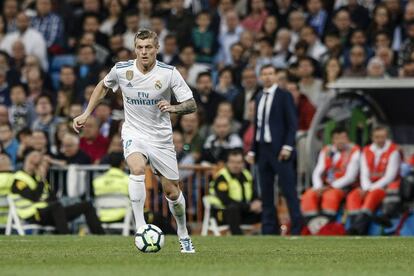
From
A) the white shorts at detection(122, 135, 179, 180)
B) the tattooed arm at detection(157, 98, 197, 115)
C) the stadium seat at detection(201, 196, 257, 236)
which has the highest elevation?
the tattooed arm at detection(157, 98, 197, 115)

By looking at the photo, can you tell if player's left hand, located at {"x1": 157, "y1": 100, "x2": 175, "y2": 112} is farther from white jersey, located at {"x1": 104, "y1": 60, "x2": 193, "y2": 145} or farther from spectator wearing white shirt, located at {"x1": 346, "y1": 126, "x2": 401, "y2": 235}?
spectator wearing white shirt, located at {"x1": 346, "y1": 126, "x2": 401, "y2": 235}

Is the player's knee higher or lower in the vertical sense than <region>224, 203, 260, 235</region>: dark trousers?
higher

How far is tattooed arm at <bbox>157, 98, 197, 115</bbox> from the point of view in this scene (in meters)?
12.7

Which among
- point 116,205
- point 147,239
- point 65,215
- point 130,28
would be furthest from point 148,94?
point 130,28

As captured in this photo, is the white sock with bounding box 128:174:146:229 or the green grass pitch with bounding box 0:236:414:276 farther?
the white sock with bounding box 128:174:146:229

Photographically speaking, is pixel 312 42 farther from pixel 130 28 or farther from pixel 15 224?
pixel 15 224

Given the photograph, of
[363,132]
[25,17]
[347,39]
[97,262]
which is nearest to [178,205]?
[97,262]

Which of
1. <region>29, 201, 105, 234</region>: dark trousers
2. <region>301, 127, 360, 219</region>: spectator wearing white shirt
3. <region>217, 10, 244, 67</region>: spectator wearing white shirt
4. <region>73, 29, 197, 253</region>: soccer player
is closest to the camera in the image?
<region>73, 29, 197, 253</region>: soccer player

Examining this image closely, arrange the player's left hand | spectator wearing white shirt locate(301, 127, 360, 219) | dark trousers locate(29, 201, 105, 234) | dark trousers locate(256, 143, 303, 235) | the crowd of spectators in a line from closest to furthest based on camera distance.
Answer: the player's left hand
dark trousers locate(256, 143, 303, 235)
dark trousers locate(29, 201, 105, 234)
spectator wearing white shirt locate(301, 127, 360, 219)
the crowd of spectators

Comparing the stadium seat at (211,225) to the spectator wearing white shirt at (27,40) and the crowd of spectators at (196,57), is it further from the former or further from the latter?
the spectator wearing white shirt at (27,40)

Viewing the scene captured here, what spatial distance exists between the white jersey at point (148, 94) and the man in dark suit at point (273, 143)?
5.90 m

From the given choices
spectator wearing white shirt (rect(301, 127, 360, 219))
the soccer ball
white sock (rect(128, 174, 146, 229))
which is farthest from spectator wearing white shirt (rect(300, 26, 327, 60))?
the soccer ball

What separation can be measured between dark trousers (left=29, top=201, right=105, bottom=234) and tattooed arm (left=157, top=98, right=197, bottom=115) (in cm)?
661

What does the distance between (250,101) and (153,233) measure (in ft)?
31.7
